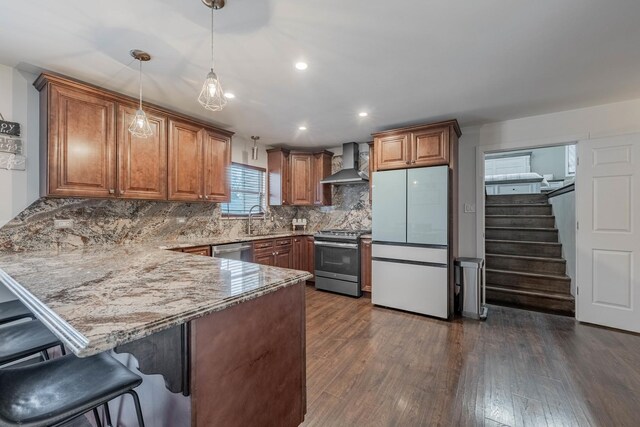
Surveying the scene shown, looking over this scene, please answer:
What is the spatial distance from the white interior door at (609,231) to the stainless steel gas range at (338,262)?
103 inches

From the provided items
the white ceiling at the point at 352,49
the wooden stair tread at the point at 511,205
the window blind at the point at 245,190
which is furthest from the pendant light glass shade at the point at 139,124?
the wooden stair tread at the point at 511,205

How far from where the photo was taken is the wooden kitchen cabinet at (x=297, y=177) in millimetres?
4941

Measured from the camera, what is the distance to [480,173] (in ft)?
12.1

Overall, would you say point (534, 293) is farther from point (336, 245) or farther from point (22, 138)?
point (22, 138)

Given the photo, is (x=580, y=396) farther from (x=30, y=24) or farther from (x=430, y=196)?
(x=30, y=24)

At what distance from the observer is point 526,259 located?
4102 mm

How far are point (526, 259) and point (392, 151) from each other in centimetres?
254

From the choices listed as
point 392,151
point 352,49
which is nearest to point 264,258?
point 392,151

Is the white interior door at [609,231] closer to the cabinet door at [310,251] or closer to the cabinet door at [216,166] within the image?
the cabinet door at [310,251]

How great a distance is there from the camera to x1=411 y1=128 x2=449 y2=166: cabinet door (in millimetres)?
3354

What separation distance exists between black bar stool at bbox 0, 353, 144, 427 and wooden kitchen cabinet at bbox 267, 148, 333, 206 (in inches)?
155

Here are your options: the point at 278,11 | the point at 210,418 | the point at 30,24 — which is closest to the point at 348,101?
the point at 278,11

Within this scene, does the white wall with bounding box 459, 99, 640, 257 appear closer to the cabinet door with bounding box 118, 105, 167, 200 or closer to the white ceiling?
the white ceiling

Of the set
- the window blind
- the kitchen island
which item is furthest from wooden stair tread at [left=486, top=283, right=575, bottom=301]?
the window blind
